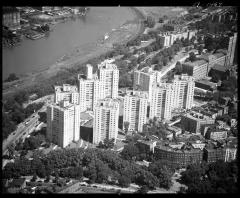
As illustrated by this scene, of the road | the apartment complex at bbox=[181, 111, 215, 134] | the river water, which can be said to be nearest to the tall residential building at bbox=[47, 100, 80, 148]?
the road

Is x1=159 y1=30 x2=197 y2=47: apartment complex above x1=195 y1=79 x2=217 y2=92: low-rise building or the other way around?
Answer: above

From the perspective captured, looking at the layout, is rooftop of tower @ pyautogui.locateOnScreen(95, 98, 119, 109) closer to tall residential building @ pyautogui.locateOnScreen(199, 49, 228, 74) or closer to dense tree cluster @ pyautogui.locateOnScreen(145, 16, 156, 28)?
tall residential building @ pyautogui.locateOnScreen(199, 49, 228, 74)

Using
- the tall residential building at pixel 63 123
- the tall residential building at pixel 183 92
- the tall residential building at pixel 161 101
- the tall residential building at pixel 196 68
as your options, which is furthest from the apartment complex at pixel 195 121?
the tall residential building at pixel 196 68

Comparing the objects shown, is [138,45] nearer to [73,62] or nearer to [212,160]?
[73,62]

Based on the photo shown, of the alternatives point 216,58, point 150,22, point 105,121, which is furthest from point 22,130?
point 150,22

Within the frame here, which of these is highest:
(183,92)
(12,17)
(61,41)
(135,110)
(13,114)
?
(12,17)

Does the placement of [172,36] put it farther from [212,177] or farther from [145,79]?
[212,177]

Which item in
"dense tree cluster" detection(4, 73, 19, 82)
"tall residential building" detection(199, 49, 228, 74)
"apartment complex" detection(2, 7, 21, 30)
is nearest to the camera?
"dense tree cluster" detection(4, 73, 19, 82)
